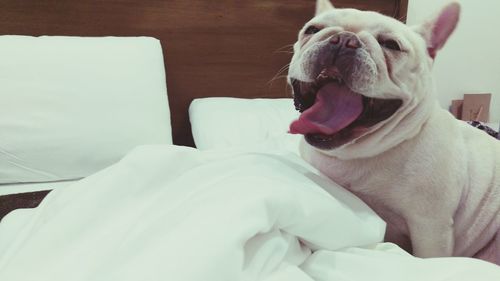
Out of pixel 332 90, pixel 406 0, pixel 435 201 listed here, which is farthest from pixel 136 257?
pixel 406 0

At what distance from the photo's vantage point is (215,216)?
0.53 metres

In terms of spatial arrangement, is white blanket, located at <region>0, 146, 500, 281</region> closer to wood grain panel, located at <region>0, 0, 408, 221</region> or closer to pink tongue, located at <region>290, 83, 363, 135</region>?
pink tongue, located at <region>290, 83, 363, 135</region>

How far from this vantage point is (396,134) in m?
0.81

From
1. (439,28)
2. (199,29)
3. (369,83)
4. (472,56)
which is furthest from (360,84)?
(472,56)

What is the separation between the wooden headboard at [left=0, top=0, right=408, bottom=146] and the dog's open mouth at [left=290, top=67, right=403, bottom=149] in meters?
1.18

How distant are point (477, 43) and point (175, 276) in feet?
8.28

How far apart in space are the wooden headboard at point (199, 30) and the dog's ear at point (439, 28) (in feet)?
3.72

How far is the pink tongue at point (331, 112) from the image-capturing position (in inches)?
29.0

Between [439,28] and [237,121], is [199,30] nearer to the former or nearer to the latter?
[237,121]

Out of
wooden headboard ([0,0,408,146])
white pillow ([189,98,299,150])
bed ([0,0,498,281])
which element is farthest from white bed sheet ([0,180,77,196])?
wooden headboard ([0,0,408,146])

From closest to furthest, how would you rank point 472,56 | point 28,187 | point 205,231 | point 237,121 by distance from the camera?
1. point 205,231
2. point 28,187
3. point 237,121
4. point 472,56

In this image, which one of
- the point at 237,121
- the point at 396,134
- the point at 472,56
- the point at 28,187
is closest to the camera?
the point at 396,134

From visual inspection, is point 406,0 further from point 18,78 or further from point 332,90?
point 18,78

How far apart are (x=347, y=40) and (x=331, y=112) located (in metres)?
0.13
